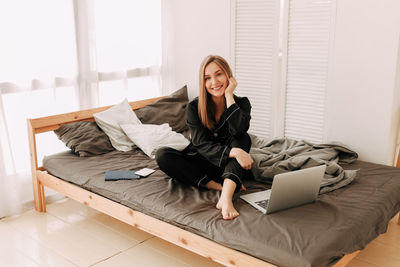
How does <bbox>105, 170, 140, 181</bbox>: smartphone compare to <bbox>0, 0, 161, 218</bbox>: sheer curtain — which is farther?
<bbox>0, 0, 161, 218</bbox>: sheer curtain

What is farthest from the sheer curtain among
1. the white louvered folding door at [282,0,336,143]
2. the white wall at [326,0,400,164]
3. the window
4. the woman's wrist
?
the white wall at [326,0,400,164]

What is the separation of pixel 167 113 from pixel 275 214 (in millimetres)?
1725

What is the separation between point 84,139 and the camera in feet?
10.3

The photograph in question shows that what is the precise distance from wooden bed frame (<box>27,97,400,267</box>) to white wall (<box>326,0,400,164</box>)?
1221 mm

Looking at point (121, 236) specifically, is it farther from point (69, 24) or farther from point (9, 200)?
point (69, 24)

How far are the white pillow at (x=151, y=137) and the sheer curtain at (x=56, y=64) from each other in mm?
503

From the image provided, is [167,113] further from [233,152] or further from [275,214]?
[275,214]

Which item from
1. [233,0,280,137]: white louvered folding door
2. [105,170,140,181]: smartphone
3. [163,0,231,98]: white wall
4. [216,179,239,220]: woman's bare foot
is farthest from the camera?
[163,0,231,98]: white wall

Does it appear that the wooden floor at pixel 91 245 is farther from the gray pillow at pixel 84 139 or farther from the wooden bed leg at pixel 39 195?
the gray pillow at pixel 84 139

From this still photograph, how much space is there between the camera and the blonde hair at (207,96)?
2543 millimetres

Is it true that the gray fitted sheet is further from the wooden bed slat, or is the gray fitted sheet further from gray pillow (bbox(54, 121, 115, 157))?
gray pillow (bbox(54, 121, 115, 157))

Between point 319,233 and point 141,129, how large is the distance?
175cm

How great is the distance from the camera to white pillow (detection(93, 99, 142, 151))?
327 centimetres

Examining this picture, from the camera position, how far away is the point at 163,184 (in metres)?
2.62
